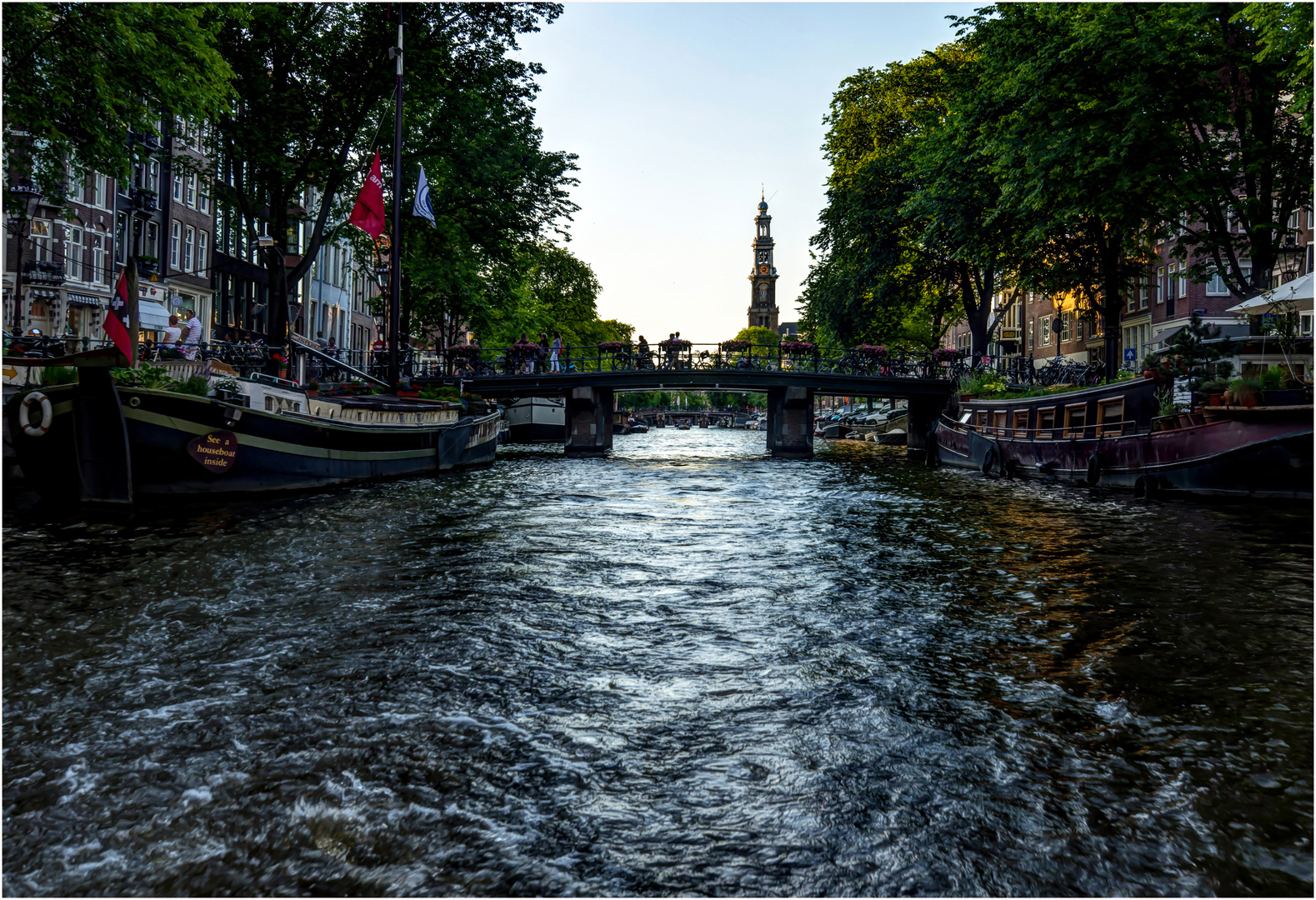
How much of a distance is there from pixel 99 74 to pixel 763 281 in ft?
518

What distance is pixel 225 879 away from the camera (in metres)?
3.74

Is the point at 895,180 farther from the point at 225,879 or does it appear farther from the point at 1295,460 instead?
the point at 225,879

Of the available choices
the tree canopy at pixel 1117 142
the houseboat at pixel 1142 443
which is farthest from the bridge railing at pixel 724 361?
the houseboat at pixel 1142 443

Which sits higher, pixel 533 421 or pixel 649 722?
pixel 533 421

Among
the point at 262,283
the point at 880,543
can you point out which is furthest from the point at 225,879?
the point at 262,283

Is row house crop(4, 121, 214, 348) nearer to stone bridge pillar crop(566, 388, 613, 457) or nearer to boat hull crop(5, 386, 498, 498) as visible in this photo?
boat hull crop(5, 386, 498, 498)

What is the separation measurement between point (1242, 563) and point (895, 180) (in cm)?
3223

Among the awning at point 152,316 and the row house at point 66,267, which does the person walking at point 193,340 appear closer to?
the awning at point 152,316

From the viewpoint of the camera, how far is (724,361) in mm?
41344

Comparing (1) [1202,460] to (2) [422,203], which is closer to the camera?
(1) [1202,460]

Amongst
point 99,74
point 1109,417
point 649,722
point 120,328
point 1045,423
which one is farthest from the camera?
point 1045,423

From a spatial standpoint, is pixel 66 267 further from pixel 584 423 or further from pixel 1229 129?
pixel 1229 129

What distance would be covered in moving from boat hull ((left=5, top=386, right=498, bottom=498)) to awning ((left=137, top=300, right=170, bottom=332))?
8.05m

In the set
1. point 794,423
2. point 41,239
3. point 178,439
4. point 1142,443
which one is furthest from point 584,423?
point 178,439
